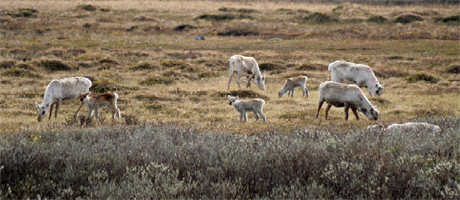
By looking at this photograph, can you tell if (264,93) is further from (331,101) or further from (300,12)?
(300,12)

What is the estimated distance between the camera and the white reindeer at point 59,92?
14.8 meters

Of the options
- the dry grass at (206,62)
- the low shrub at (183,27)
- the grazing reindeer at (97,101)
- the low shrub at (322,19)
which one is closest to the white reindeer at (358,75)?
the dry grass at (206,62)

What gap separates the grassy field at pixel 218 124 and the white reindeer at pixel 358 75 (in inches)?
20.7

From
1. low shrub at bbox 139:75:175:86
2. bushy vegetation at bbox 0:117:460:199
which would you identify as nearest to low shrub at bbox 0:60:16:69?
low shrub at bbox 139:75:175:86

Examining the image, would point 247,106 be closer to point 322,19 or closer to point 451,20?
point 322,19

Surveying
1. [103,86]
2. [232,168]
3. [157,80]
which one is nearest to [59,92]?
[103,86]

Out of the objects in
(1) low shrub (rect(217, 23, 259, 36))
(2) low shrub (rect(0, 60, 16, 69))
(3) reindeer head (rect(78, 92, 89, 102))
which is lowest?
(1) low shrub (rect(217, 23, 259, 36))

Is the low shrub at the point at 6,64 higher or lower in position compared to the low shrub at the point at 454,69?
higher

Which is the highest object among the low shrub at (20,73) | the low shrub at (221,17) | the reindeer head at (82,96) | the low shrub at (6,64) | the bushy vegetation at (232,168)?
the bushy vegetation at (232,168)

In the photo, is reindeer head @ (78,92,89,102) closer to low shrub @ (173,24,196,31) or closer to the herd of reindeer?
the herd of reindeer

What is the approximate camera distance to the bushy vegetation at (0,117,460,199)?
6.44 m

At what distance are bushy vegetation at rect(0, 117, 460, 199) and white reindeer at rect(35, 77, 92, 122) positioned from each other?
632 centimetres

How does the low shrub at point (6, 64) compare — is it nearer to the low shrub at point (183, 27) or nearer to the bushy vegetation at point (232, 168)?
the bushy vegetation at point (232, 168)

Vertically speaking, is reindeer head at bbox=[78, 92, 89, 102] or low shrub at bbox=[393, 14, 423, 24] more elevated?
reindeer head at bbox=[78, 92, 89, 102]
